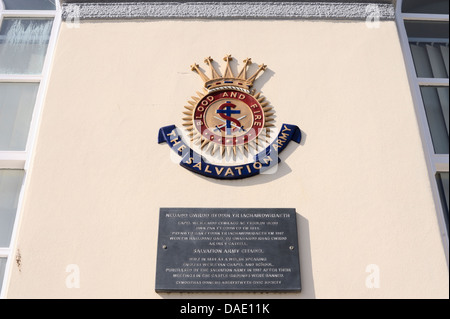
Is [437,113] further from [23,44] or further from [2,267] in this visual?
[23,44]

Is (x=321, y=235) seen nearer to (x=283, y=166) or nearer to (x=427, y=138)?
(x=283, y=166)

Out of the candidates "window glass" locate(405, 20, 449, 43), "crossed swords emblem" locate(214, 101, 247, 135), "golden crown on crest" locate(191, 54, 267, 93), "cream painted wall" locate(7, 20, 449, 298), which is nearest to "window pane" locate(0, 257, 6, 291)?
"cream painted wall" locate(7, 20, 449, 298)

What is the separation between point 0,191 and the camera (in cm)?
447

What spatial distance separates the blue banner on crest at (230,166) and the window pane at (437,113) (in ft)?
4.68

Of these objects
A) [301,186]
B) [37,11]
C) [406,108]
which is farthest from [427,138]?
[37,11]

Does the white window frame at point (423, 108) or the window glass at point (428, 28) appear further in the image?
the window glass at point (428, 28)

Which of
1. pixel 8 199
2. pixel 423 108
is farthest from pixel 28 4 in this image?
pixel 423 108

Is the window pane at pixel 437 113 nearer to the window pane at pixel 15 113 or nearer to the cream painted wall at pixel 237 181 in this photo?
the cream painted wall at pixel 237 181

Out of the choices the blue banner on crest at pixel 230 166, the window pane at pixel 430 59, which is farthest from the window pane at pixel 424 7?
the blue banner on crest at pixel 230 166

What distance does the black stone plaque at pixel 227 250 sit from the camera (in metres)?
3.76

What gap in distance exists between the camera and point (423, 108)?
4.87 meters

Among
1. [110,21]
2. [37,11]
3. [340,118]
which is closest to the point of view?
[340,118]

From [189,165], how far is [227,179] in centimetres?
37

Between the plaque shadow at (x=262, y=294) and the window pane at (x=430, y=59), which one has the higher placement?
the window pane at (x=430, y=59)
